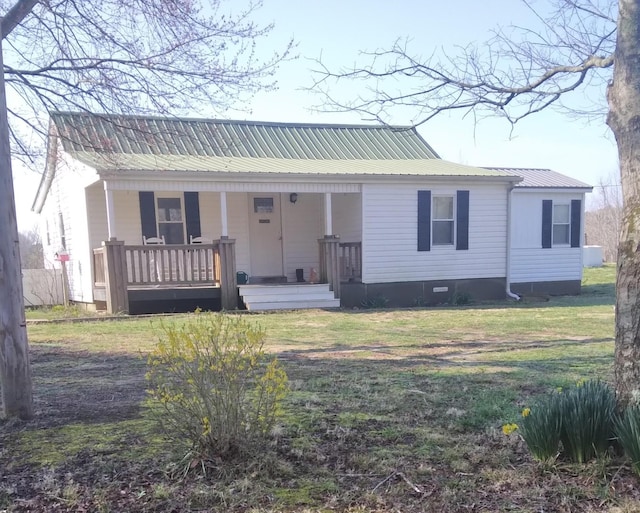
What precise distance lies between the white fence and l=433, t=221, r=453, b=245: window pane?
33.9 feet

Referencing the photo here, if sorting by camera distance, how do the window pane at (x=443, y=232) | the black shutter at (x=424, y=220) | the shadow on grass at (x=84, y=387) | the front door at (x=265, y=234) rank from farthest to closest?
the front door at (x=265, y=234)
the window pane at (x=443, y=232)
the black shutter at (x=424, y=220)
the shadow on grass at (x=84, y=387)

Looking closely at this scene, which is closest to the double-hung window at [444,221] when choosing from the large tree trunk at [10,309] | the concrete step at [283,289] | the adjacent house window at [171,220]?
the concrete step at [283,289]

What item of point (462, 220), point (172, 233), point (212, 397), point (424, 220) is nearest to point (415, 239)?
point (424, 220)

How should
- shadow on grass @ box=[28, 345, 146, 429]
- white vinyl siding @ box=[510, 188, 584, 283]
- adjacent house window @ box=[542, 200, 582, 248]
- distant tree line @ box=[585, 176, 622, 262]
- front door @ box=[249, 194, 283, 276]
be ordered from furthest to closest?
1. distant tree line @ box=[585, 176, 622, 262]
2. adjacent house window @ box=[542, 200, 582, 248]
3. white vinyl siding @ box=[510, 188, 584, 283]
4. front door @ box=[249, 194, 283, 276]
5. shadow on grass @ box=[28, 345, 146, 429]

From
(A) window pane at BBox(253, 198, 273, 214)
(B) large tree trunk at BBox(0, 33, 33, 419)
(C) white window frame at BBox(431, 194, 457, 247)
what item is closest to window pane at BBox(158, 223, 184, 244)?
(A) window pane at BBox(253, 198, 273, 214)

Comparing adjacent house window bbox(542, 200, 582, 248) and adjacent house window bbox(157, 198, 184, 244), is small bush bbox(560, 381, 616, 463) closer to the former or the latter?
adjacent house window bbox(157, 198, 184, 244)

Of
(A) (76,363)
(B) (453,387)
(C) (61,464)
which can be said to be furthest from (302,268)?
(C) (61,464)

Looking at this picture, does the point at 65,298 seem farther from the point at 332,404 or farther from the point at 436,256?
the point at 332,404

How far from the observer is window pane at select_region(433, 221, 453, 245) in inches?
506

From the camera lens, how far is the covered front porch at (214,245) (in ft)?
34.3

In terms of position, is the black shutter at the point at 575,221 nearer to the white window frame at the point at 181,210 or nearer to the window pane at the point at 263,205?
the window pane at the point at 263,205

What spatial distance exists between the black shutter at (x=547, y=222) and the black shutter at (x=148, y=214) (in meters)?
10.8

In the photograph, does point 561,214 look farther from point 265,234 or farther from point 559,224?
point 265,234

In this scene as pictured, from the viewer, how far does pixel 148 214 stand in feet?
39.0
